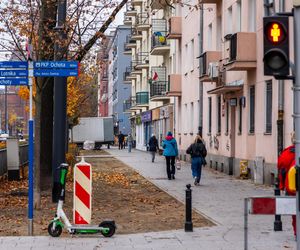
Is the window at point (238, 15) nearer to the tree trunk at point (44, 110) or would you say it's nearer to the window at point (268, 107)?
the window at point (268, 107)

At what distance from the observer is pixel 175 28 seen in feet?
146

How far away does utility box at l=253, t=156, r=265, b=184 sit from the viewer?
2385cm

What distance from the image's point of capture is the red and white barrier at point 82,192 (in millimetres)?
12172

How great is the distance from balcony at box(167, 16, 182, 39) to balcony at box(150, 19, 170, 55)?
5.51 m

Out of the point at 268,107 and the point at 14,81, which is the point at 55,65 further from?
the point at 268,107

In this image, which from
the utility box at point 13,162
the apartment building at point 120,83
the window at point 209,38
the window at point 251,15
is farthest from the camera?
the apartment building at point 120,83

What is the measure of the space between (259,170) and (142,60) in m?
44.6

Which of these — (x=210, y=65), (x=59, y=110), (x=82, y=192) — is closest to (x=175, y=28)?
(x=210, y=65)

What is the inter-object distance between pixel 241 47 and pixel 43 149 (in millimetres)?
8711

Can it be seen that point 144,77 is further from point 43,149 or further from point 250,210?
point 250,210

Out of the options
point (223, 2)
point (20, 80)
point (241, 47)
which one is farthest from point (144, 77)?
point (20, 80)

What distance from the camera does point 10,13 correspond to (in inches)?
703

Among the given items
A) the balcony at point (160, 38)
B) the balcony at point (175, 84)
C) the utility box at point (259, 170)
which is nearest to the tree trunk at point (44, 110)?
the utility box at point (259, 170)

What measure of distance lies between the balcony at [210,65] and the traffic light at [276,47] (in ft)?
68.8
